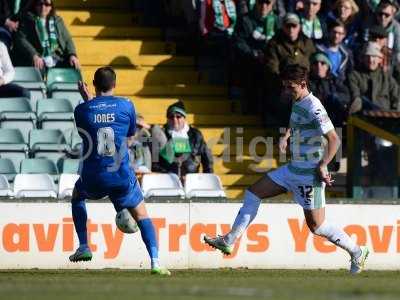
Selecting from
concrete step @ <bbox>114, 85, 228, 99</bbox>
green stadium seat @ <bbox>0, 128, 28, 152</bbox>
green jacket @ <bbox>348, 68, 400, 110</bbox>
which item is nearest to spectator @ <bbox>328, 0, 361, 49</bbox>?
green jacket @ <bbox>348, 68, 400, 110</bbox>

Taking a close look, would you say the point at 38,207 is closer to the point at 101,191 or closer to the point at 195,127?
the point at 101,191

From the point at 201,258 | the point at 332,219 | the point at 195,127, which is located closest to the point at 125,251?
the point at 201,258

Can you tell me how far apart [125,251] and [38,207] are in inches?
43.4

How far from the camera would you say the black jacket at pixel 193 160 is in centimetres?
1836

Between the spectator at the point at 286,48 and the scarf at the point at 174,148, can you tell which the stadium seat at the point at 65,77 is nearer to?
the scarf at the point at 174,148

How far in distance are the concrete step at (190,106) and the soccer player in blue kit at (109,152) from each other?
6.27 m

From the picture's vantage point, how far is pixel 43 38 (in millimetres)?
19641

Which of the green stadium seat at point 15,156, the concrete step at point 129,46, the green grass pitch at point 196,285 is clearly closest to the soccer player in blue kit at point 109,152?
the green grass pitch at point 196,285

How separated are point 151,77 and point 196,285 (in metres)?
9.27

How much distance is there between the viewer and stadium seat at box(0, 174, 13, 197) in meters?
16.6

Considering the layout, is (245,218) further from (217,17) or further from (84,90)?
(217,17)

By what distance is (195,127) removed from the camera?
20.1 metres

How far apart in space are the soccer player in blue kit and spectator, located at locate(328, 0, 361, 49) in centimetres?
762

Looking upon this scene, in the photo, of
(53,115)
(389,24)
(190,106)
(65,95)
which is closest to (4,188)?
(53,115)
